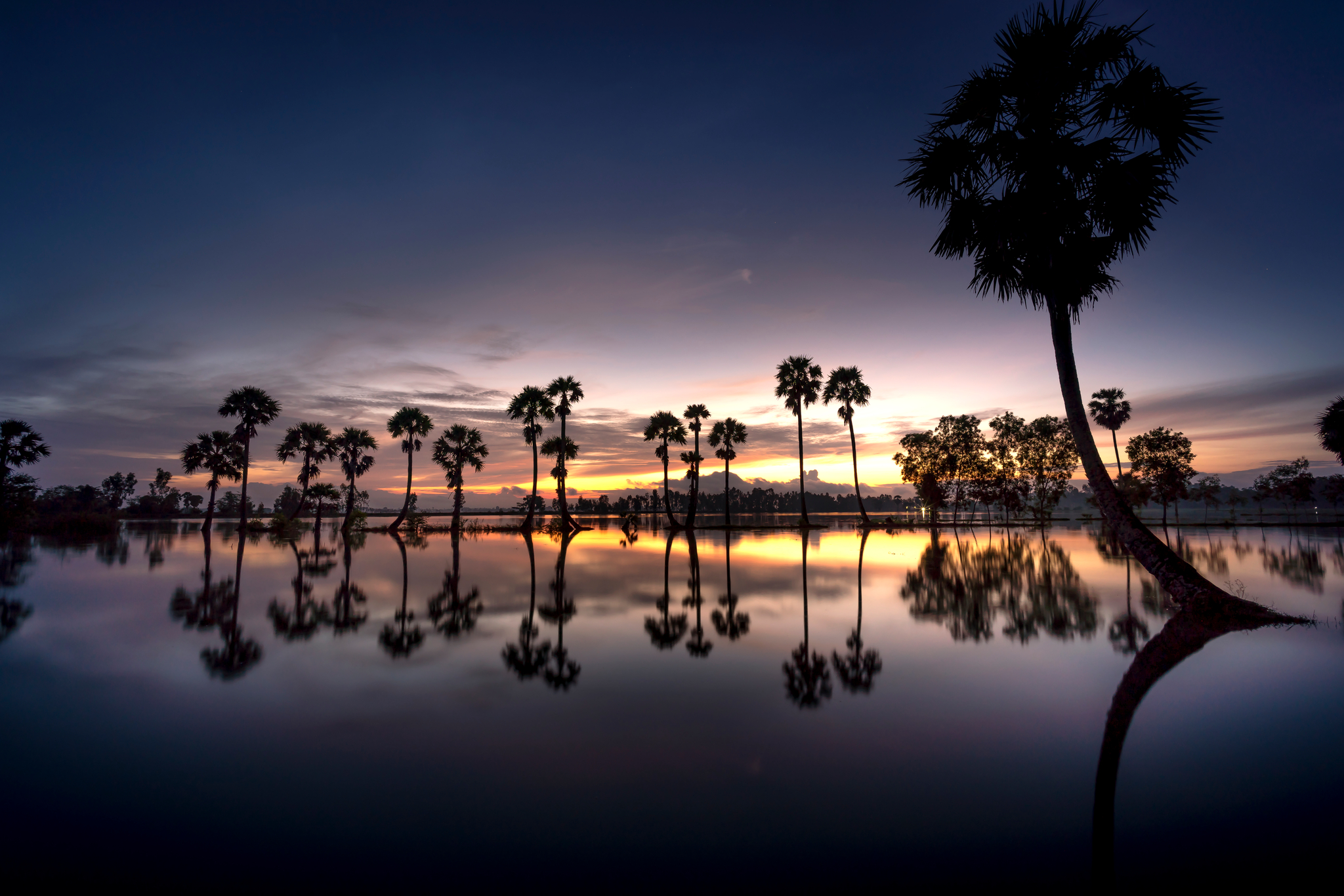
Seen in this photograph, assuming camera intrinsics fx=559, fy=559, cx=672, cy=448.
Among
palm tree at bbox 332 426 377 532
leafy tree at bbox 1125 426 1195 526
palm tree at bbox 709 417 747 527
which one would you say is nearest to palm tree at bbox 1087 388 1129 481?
leafy tree at bbox 1125 426 1195 526

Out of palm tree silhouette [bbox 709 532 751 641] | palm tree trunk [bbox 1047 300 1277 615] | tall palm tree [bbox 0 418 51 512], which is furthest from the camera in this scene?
tall palm tree [bbox 0 418 51 512]

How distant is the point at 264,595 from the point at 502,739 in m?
12.4

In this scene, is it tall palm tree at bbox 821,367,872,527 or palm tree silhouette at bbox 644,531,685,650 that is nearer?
palm tree silhouette at bbox 644,531,685,650

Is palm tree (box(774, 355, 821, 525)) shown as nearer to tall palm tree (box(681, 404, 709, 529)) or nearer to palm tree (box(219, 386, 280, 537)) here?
tall palm tree (box(681, 404, 709, 529))

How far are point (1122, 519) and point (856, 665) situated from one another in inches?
349

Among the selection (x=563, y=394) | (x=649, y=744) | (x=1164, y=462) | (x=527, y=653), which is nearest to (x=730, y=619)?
(x=527, y=653)

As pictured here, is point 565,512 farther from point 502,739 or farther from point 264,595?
point 502,739

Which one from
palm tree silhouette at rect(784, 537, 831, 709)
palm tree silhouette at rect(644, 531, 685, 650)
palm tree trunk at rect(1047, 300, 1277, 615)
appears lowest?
palm tree silhouette at rect(644, 531, 685, 650)

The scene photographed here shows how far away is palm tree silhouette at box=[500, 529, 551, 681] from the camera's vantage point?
7945 mm

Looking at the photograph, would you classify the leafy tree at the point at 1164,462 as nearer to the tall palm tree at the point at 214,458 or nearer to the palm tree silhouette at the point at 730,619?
the palm tree silhouette at the point at 730,619

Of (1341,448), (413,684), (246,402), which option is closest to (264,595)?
(413,684)

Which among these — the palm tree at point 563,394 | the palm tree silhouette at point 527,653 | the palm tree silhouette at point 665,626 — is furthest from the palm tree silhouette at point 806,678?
the palm tree at point 563,394

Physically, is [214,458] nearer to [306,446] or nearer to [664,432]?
[306,446]

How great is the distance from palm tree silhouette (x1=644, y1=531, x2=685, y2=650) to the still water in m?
0.13
